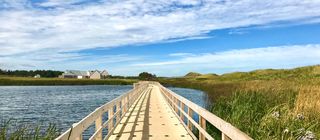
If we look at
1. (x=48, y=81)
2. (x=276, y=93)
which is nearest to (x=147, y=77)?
(x=48, y=81)

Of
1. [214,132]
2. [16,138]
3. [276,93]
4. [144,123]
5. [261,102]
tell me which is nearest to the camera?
[16,138]

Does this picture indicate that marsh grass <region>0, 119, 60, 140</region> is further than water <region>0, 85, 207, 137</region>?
No

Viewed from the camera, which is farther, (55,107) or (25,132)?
(55,107)

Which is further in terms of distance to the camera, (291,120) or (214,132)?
(214,132)

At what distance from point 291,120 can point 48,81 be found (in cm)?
15562

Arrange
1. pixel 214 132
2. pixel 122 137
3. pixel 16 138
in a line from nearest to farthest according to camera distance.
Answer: pixel 16 138, pixel 122 137, pixel 214 132

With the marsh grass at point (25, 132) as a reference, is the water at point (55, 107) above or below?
below

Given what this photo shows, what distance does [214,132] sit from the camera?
42.2 feet

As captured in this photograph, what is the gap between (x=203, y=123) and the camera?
908 cm

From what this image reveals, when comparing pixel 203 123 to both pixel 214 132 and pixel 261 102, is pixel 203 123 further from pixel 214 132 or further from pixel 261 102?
pixel 261 102

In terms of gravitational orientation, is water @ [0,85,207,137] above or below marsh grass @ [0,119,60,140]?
below

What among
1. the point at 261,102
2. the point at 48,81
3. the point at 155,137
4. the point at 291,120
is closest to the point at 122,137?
the point at 155,137

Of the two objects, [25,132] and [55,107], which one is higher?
[25,132]

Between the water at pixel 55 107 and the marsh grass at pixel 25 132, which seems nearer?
the marsh grass at pixel 25 132
